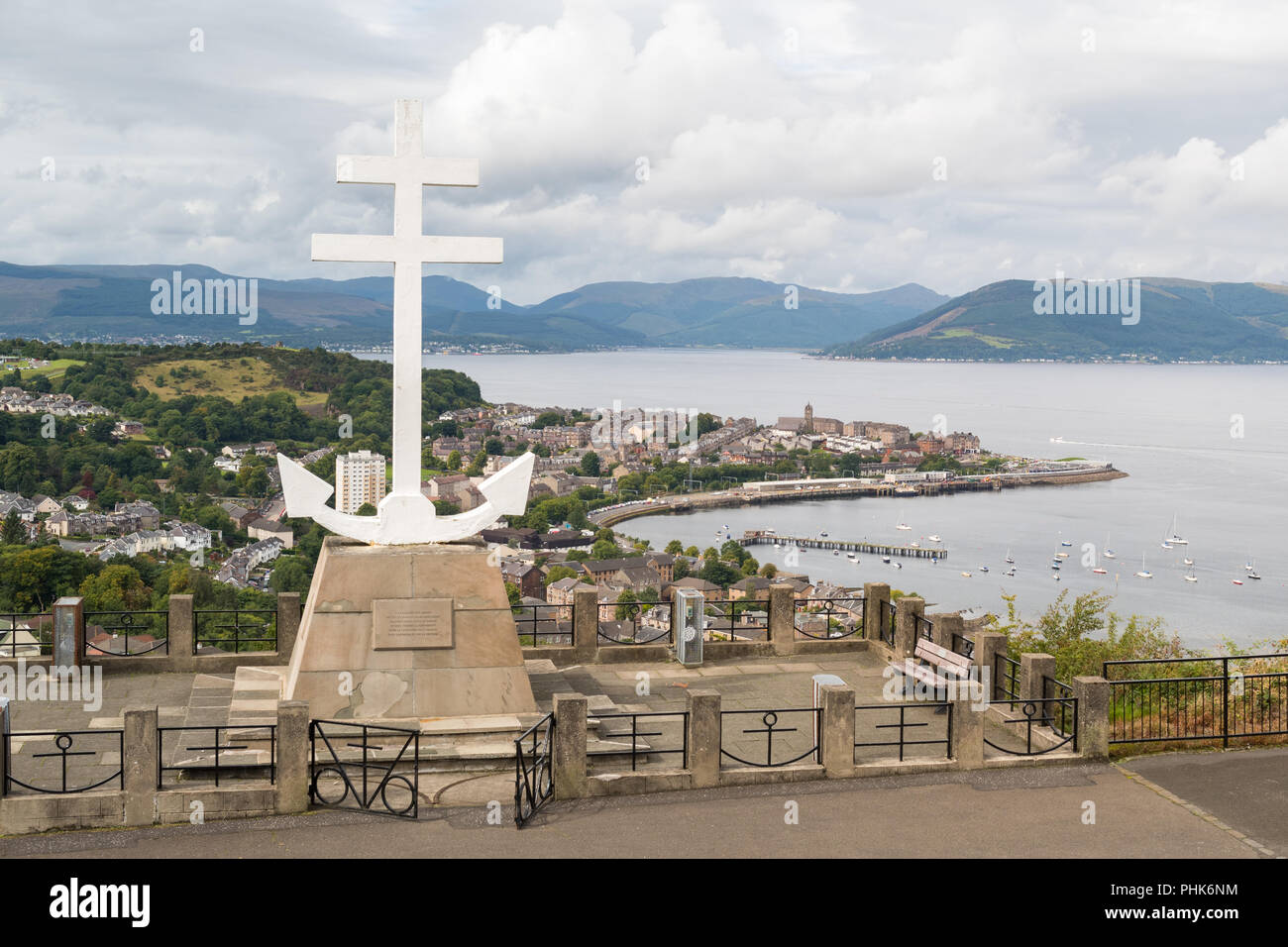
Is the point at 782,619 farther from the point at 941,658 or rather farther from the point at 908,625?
the point at 941,658

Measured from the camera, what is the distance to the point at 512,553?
8756 cm

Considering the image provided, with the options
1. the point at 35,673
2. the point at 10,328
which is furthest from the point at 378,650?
the point at 10,328

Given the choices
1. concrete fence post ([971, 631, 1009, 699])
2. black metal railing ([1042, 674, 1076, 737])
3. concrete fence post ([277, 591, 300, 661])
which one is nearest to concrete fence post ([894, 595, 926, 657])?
concrete fence post ([971, 631, 1009, 699])

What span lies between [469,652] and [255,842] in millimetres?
3134

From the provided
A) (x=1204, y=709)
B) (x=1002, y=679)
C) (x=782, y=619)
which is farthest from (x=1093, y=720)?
(x=782, y=619)

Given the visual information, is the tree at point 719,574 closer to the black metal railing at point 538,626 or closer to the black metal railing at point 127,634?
the black metal railing at point 538,626

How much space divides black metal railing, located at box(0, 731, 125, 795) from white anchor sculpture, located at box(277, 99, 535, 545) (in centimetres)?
277

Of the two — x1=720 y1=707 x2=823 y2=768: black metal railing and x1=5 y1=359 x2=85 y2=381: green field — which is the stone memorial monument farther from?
x1=5 y1=359 x2=85 y2=381: green field

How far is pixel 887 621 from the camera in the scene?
50.4 feet

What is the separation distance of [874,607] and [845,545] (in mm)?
86611

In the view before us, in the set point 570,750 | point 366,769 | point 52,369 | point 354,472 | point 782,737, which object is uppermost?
point 52,369

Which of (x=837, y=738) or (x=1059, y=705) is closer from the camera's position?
(x=837, y=738)

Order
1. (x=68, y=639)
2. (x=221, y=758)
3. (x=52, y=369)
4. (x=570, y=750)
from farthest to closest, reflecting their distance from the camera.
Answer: (x=52, y=369) < (x=68, y=639) < (x=221, y=758) < (x=570, y=750)

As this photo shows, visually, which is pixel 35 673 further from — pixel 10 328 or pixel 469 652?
pixel 10 328
